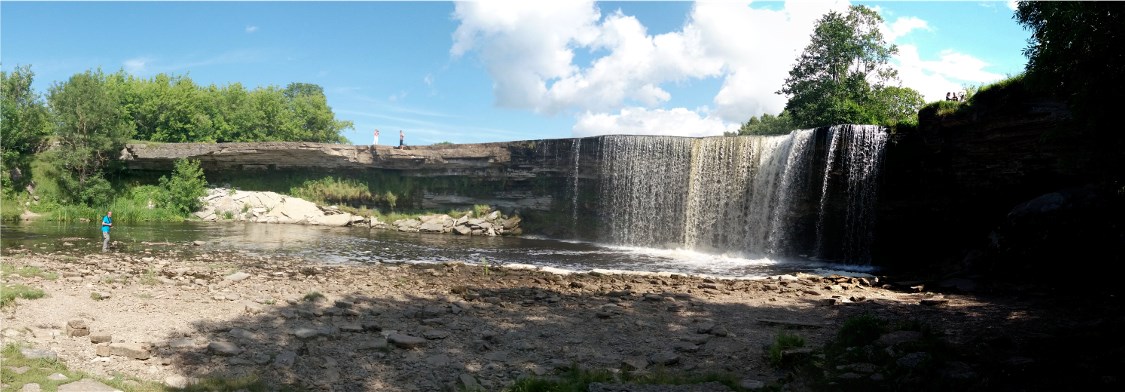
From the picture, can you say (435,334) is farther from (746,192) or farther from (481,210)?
(481,210)

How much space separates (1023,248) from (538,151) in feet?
75.9

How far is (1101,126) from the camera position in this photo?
927cm

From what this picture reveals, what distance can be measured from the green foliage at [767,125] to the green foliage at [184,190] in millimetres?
44501

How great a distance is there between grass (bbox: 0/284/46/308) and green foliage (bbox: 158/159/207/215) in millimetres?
30046

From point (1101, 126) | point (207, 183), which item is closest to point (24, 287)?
point (1101, 126)

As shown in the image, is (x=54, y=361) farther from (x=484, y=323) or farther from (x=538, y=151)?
(x=538, y=151)

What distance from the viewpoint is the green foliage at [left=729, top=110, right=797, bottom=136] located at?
2162 inches

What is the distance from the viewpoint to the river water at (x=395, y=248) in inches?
755

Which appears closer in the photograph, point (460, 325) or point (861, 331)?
point (861, 331)

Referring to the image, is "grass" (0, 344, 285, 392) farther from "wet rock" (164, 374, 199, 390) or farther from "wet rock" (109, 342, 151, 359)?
"wet rock" (109, 342, 151, 359)

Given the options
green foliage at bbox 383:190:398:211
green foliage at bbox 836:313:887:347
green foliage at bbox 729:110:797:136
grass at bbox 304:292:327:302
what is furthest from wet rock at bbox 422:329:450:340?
green foliage at bbox 729:110:797:136

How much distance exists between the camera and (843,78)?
34.3 meters

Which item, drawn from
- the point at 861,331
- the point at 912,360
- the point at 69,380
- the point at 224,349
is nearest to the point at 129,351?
the point at 224,349

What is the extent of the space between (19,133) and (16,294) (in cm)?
3548
